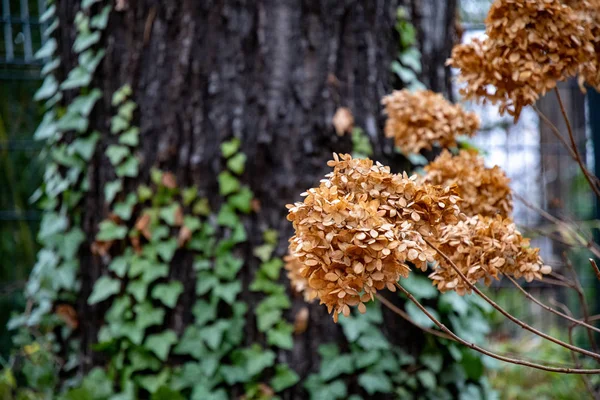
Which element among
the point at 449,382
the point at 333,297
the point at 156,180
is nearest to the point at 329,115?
the point at 156,180

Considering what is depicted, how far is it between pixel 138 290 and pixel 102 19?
981 mm

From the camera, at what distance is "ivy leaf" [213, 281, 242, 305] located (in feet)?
6.13

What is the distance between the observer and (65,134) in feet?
7.29

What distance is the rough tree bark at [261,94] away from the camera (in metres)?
1.92

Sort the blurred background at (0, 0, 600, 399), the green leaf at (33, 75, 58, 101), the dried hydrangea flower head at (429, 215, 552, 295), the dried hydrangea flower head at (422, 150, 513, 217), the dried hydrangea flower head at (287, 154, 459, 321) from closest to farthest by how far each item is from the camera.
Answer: the dried hydrangea flower head at (287, 154, 459, 321), the dried hydrangea flower head at (429, 215, 552, 295), the dried hydrangea flower head at (422, 150, 513, 217), the green leaf at (33, 75, 58, 101), the blurred background at (0, 0, 600, 399)

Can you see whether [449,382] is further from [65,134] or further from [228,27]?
[65,134]

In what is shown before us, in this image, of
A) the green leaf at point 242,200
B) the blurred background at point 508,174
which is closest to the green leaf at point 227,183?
the green leaf at point 242,200

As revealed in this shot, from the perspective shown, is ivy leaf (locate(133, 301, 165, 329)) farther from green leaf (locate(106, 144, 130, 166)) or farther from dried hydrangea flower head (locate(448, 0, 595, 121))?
dried hydrangea flower head (locate(448, 0, 595, 121))

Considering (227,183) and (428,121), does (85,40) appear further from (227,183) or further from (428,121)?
(428,121)

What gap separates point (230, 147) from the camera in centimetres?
190

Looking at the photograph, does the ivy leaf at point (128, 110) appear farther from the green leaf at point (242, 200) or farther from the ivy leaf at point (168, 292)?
the ivy leaf at point (168, 292)

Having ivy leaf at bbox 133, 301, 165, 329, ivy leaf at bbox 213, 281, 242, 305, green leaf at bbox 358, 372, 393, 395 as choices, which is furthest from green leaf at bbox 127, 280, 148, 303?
green leaf at bbox 358, 372, 393, 395

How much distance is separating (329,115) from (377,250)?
1.22 m

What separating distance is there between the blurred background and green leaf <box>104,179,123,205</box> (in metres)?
1.23
